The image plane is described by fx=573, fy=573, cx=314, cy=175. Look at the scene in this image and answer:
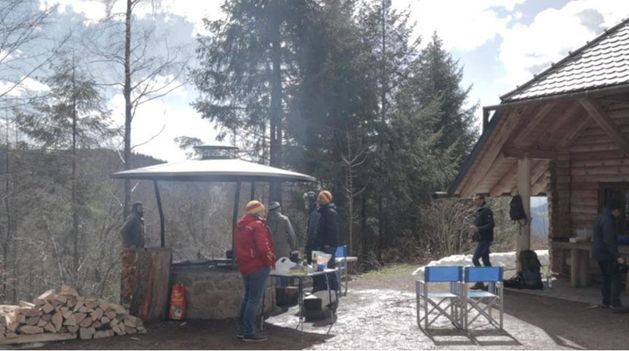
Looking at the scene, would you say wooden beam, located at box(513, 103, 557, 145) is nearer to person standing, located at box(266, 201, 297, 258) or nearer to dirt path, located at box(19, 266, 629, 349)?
dirt path, located at box(19, 266, 629, 349)

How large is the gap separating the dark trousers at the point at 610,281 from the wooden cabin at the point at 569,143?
3.91 feet

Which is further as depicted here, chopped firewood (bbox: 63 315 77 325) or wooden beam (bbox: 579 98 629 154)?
wooden beam (bbox: 579 98 629 154)

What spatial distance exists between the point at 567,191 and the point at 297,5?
10.5 metres

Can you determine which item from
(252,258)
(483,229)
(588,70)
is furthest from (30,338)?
(588,70)

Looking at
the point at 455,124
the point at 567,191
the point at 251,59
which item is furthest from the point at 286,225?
the point at 455,124

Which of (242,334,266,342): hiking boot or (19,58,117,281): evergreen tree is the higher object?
(19,58,117,281): evergreen tree

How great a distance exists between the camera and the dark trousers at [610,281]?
29.6 ft

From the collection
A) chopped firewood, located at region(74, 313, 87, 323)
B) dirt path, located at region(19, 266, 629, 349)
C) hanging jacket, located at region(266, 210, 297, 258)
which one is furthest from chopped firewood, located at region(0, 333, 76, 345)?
hanging jacket, located at region(266, 210, 297, 258)

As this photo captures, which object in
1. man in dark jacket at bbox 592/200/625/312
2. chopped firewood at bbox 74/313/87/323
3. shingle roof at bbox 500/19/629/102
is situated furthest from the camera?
shingle roof at bbox 500/19/629/102

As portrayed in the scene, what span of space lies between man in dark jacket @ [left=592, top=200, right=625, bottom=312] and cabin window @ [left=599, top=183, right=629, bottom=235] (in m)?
2.50

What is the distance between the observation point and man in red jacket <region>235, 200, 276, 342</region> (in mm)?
7090

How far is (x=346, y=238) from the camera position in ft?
66.4

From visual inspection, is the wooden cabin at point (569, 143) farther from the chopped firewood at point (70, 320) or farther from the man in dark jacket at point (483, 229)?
the chopped firewood at point (70, 320)

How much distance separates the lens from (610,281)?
9.15 meters
